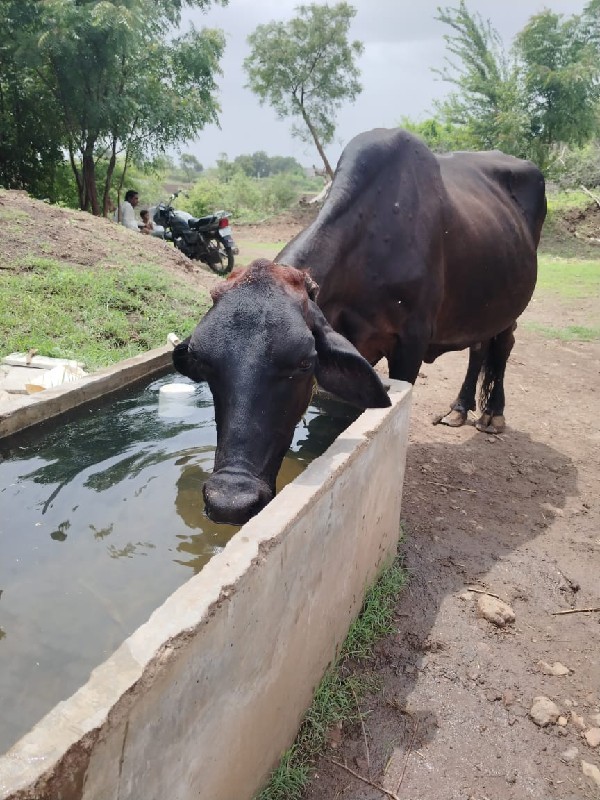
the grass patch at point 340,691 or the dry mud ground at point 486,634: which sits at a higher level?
the grass patch at point 340,691

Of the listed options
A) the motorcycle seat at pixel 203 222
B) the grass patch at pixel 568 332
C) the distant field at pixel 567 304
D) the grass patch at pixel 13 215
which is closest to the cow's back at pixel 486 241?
the grass patch at pixel 568 332

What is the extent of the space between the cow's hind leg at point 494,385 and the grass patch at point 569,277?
23.0ft

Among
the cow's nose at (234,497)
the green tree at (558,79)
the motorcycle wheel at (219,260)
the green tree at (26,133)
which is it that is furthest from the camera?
the green tree at (558,79)

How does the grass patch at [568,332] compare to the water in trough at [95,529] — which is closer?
the water in trough at [95,529]

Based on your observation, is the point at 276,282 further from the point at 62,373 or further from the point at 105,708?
the point at 62,373

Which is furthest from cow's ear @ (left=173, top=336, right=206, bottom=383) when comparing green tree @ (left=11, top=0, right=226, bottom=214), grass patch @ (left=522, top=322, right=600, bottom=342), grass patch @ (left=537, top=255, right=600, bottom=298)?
green tree @ (left=11, top=0, right=226, bottom=214)

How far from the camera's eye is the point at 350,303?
12.3ft

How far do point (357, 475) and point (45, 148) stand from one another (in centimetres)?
1503

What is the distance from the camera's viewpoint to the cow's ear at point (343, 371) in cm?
288

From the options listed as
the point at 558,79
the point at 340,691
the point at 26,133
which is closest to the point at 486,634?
the point at 340,691

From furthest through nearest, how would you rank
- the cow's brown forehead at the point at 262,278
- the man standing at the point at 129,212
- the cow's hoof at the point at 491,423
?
1. the man standing at the point at 129,212
2. the cow's hoof at the point at 491,423
3. the cow's brown forehead at the point at 262,278

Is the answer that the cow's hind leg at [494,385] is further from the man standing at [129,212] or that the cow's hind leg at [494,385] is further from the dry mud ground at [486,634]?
the man standing at [129,212]

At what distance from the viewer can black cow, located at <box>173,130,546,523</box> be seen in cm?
258

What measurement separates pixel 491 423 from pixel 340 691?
345cm
